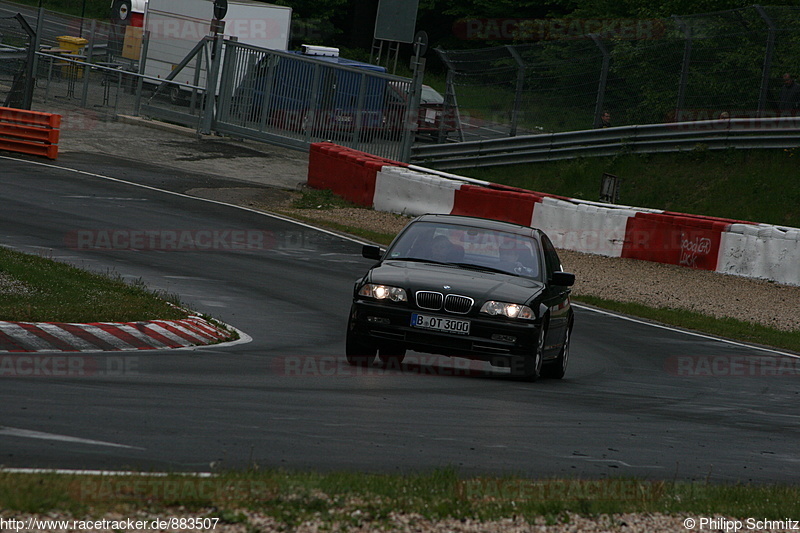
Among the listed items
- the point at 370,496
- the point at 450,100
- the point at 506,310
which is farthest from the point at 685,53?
the point at 370,496

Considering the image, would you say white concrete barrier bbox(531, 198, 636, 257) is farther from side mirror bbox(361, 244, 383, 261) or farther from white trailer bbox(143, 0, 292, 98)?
white trailer bbox(143, 0, 292, 98)

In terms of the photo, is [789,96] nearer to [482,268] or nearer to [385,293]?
[482,268]

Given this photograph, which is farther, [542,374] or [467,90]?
[467,90]

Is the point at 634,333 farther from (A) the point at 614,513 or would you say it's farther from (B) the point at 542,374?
(A) the point at 614,513

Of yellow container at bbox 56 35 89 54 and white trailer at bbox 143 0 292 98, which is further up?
white trailer at bbox 143 0 292 98

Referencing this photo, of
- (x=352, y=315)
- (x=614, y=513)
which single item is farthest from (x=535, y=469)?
(x=352, y=315)

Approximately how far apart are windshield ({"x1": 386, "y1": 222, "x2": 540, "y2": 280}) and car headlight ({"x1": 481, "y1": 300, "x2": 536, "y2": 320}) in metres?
0.86

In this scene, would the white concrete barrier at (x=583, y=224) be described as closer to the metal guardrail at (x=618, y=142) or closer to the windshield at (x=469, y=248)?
the metal guardrail at (x=618, y=142)

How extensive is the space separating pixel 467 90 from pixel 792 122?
340 inches

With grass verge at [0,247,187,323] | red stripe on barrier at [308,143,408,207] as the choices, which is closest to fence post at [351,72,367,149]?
red stripe on barrier at [308,143,408,207]

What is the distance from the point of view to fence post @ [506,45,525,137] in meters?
28.0

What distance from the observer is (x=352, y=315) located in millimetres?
9977

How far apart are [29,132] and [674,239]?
46.4ft

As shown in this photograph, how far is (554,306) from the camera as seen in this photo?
10.7 meters
